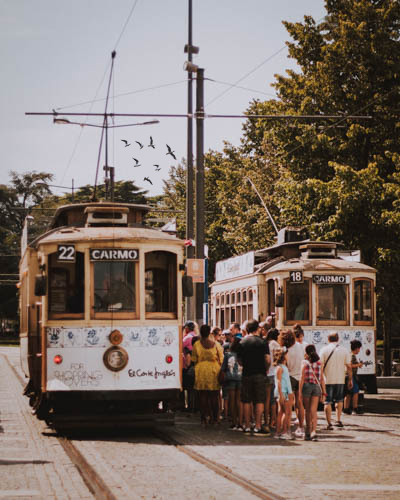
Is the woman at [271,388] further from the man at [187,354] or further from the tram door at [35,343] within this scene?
the tram door at [35,343]

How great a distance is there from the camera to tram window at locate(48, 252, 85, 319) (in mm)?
14883

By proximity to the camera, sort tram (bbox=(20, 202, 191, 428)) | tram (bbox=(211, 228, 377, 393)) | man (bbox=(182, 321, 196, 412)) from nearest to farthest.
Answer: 1. tram (bbox=(20, 202, 191, 428))
2. man (bbox=(182, 321, 196, 412))
3. tram (bbox=(211, 228, 377, 393))

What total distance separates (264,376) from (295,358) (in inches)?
49.3

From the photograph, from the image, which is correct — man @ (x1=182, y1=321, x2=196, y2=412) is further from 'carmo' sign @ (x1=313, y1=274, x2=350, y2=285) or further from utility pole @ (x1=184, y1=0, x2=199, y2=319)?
'carmo' sign @ (x1=313, y1=274, x2=350, y2=285)

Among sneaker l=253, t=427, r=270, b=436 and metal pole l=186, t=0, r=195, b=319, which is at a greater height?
metal pole l=186, t=0, r=195, b=319

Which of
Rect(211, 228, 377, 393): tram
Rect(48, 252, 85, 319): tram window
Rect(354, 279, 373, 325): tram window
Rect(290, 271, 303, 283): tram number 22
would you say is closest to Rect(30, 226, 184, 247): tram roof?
Rect(48, 252, 85, 319): tram window

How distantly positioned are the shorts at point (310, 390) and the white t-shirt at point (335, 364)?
1.77m

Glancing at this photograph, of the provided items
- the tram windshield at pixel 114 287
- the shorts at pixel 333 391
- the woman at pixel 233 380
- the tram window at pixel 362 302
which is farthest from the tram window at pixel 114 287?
the tram window at pixel 362 302

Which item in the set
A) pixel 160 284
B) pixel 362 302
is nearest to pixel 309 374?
pixel 160 284

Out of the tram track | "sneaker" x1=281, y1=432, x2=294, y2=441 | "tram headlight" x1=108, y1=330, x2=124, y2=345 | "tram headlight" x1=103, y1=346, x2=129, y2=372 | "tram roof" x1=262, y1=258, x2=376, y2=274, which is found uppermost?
"tram roof" x1=262, y1=258, x2=376, y2=274

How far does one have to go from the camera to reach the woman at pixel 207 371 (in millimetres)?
16031

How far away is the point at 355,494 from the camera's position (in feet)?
30.7

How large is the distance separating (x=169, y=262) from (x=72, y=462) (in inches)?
181

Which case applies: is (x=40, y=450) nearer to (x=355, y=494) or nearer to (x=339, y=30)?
(x=355, y=494)
